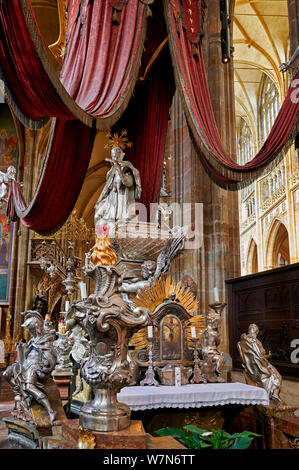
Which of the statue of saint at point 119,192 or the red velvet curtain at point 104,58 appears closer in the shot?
the red velvet curtain at point 104,58

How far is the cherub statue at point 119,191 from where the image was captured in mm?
5305

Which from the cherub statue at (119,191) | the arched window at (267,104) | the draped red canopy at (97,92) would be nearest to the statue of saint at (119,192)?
the cherub statue at (119,191)

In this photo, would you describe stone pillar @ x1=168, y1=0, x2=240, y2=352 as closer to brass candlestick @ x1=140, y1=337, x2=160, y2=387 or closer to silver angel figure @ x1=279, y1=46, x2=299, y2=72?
silver angel figure @ x1=279, y1=46, x2=299, y2=72

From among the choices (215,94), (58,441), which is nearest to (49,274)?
(215,94)

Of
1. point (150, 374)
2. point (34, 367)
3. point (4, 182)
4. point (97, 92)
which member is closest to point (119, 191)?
point (97, 92)

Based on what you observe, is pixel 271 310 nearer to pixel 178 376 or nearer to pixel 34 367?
pixel 178 376

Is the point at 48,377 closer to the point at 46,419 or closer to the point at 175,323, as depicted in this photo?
the point at 46,419

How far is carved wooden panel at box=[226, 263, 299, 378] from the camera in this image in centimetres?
563

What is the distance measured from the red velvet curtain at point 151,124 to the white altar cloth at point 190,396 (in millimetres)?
2770

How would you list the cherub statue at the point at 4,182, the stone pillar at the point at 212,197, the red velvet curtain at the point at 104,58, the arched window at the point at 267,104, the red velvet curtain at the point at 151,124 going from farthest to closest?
the arched window at the point at 267,104 → the stone pillar at the point at 212,197 → the cherub statue at the point at 4,182 → the red velvet curtain at the point at 151,124 → the red velvet curtain at the point at 104,58

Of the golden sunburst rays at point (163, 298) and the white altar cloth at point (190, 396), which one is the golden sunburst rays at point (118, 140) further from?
the white altar cloth at point (190, 396)

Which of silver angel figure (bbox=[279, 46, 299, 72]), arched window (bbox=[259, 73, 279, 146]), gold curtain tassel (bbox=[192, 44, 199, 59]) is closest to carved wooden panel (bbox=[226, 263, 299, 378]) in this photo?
silver angel figure (bbox=[279, 46, 299, 72])

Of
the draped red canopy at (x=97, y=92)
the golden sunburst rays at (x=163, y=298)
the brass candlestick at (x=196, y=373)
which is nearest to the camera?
→ the draped red canopy at (x=97, y=92)

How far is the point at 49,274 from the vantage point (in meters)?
12.2
